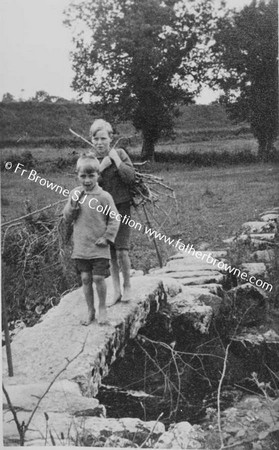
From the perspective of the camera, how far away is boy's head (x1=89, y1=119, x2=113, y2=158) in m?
2.84

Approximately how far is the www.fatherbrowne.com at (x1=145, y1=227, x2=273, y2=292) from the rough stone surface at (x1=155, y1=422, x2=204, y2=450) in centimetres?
80

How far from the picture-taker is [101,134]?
288cm

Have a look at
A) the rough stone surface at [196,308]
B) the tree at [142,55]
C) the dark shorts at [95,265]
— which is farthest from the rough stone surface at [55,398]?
the tree at [142,55]

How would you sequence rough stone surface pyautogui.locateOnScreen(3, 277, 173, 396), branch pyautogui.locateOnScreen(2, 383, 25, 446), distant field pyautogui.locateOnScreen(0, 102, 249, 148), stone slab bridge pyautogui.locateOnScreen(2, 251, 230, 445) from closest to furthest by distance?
branch pyautogui.locateOnScreen(2, 383, 25, 446)
stone slab bridge pyautogui.locateOnScreen(2, 251, 230, 445)
rough stone surface pyautogui.locateOnScreen(3, 277, 173, 396)
distant field pyautogui.locateOnScreen(0, 102, 249, 148)

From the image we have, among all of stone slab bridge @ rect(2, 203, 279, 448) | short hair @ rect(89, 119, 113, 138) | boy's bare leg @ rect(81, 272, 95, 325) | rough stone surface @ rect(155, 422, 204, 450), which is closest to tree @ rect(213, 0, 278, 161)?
stone slab bridge @ rect(2, 203, 279, 448)

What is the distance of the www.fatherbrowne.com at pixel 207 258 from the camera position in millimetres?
2926

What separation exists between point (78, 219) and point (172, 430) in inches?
42.3

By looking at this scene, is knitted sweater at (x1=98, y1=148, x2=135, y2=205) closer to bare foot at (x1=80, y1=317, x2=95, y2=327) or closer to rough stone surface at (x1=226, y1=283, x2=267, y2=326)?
bare foot at (x1=80, y1=317, x2=95, y2=327)

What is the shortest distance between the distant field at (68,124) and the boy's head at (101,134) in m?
0.03

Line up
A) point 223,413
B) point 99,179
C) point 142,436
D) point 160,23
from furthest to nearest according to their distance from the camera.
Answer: point 99,179
point 160,23
point 223,413
point 142,436

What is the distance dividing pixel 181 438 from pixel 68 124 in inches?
60.1

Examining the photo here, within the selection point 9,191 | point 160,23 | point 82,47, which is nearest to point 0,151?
point 9,191

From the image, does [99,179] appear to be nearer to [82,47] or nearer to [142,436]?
[82,47]

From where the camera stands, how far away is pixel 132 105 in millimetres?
2840
